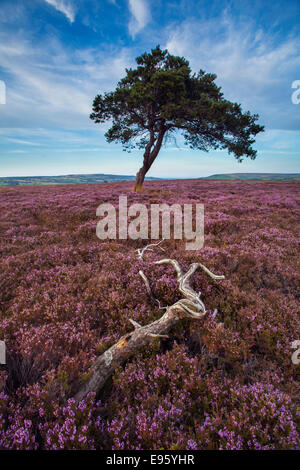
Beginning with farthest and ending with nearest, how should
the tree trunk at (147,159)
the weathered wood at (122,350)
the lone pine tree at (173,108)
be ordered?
1. the tree trunk at (147,159)
2. the lone pine tree at (173,108)
3. the weathered wood at (122,350)

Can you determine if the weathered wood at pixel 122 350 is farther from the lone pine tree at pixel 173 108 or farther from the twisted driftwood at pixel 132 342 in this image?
the lone pine tree at pixel 173 108

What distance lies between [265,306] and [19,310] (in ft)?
15.5

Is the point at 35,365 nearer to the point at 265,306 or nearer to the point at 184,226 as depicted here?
the point at 265,306

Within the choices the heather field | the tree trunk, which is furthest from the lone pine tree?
the heather field

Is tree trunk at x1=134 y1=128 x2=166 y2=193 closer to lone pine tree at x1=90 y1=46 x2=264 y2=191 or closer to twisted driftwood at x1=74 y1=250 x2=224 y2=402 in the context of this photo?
lone pine tree at x1=90 y1=46 x2=264 y2=191

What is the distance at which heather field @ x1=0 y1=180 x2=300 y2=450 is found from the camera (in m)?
1.86

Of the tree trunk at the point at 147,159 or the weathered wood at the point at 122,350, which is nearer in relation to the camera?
the weathered wood at the point at 122,350

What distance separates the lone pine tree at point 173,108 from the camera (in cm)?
1477

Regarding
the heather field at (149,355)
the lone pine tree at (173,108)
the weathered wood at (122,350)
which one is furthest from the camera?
the lone pine tree at (173,108)

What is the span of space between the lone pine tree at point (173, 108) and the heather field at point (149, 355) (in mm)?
13833

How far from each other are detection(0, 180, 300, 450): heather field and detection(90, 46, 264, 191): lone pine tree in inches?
545

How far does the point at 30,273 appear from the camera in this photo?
5.01 metres

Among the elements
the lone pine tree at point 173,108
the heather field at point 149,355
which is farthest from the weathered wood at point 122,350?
the lone pine tree at point 173,108
